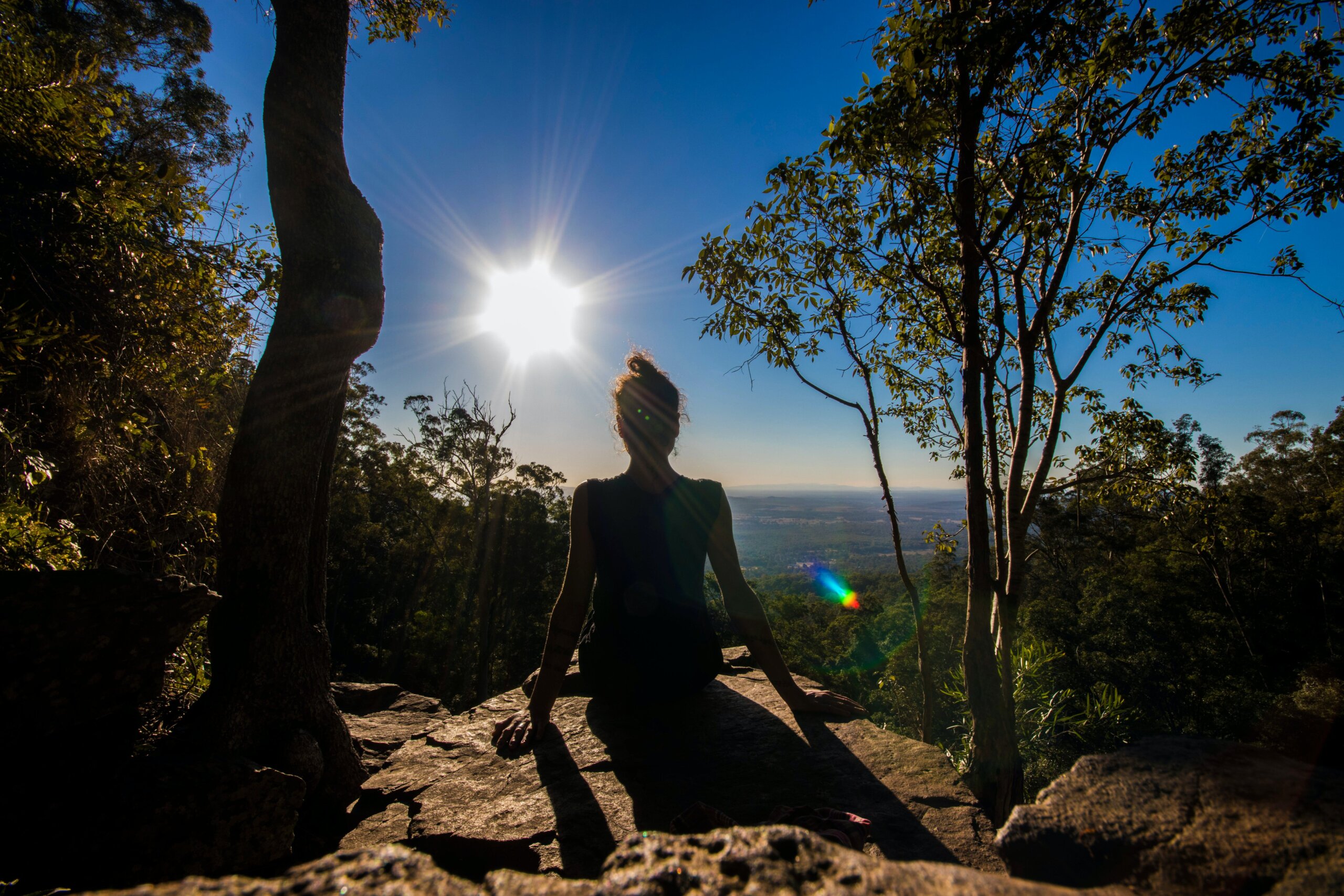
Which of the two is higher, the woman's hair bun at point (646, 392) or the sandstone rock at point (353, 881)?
the woman's hair bun at point (646, 392)

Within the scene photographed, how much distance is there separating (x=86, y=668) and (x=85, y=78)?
4.51 m

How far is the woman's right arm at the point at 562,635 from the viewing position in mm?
2072

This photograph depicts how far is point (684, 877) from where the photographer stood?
62 cm

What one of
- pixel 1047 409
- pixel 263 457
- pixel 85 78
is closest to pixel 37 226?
pixel 85 78

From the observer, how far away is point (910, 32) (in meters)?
2.61

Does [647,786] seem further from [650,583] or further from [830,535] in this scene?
[830,535]

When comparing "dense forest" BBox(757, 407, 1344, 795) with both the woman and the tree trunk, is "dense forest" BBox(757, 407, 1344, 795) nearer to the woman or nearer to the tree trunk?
the woman

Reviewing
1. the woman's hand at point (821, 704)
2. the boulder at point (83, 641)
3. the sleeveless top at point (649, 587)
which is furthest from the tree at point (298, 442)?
the woman's hand at point (821, 704)

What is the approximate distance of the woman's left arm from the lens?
2.10 meters

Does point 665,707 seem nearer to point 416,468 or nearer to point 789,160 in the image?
point 789,160

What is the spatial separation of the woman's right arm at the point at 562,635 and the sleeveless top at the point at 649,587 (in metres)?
0.06

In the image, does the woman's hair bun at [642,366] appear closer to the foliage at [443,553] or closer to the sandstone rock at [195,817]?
the sandstone rock at [195,817]

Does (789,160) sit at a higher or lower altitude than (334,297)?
higher

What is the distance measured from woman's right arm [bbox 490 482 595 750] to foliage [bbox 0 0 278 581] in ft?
9.41
